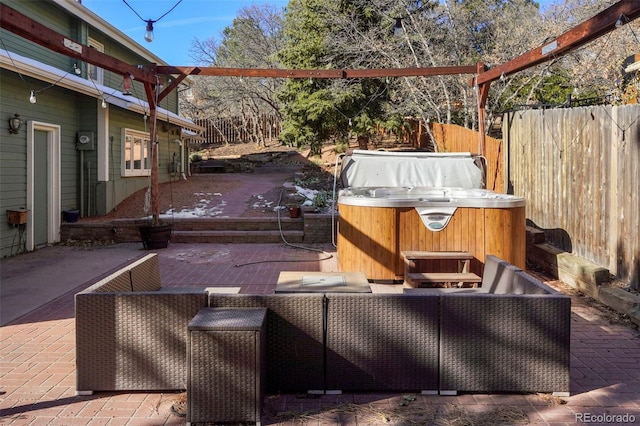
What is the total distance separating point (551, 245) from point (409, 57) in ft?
27.6

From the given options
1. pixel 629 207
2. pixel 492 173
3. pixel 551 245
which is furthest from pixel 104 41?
pixel 629 207

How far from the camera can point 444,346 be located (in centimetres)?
310

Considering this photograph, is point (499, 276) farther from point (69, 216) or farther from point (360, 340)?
point (69, 216)

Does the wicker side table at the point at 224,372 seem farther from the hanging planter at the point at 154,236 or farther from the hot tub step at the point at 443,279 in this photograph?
the hanging planter at the point at 154,236

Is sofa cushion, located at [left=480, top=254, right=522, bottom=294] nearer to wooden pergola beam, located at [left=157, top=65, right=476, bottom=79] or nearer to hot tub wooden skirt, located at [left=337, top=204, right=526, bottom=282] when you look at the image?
hot tub wooden skirt, located at [left=337, top=204, right=526, bottom=282]

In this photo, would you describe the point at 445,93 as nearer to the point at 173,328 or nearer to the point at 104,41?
the point at 104,41

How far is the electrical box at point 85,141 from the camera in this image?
10.6 m

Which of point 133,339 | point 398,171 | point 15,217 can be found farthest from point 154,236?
point 133,339

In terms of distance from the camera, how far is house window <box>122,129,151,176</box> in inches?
491

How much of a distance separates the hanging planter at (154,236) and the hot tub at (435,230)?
4279 millimetres

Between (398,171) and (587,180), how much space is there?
10.7 feet

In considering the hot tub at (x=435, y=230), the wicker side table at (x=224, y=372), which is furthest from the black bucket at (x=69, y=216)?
the wicker side table at (x=224, y=372)

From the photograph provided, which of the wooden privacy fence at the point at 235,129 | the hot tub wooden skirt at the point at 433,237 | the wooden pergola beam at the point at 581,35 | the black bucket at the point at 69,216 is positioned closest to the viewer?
the wooden pergola beam at the point at 581,35
